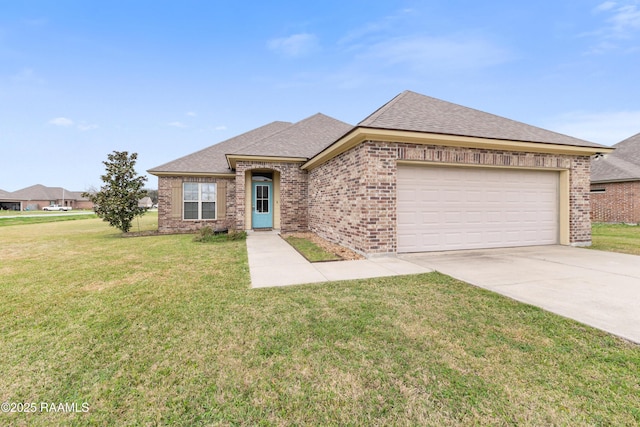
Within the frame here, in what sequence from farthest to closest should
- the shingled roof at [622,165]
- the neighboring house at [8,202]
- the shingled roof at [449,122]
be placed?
the neighboring house at [8,202], the shingled roof at [622,165], the shingled roof at [449,122]

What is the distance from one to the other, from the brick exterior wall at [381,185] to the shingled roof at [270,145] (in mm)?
3527

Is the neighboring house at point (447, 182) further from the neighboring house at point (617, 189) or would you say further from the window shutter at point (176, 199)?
the neighboring house at point (617, 189)

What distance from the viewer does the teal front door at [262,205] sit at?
40.8 ft

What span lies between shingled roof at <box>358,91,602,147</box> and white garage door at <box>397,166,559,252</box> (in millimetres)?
981

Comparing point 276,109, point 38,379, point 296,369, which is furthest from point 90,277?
point 276,109

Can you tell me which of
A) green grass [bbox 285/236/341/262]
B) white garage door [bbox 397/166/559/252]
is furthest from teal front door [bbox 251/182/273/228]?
white garage door [bbox 397/166/559/252]

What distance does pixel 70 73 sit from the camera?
1655 cm

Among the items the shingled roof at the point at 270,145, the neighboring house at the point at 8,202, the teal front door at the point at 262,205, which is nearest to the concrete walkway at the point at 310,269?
the teal front door at the point at 262,205

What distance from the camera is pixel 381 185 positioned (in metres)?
6.52

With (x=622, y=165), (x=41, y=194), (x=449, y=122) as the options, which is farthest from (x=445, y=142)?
(x=41, y=194)

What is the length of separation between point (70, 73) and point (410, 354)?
78.6 feet

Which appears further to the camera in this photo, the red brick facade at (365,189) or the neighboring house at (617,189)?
the neighboring house at (617,189)

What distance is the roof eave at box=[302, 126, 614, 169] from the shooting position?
20.8 feet

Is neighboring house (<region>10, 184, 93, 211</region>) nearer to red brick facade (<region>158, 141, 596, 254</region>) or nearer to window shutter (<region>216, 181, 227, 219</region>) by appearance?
window shutter (<region>216, 181, 227, 219</region>)
